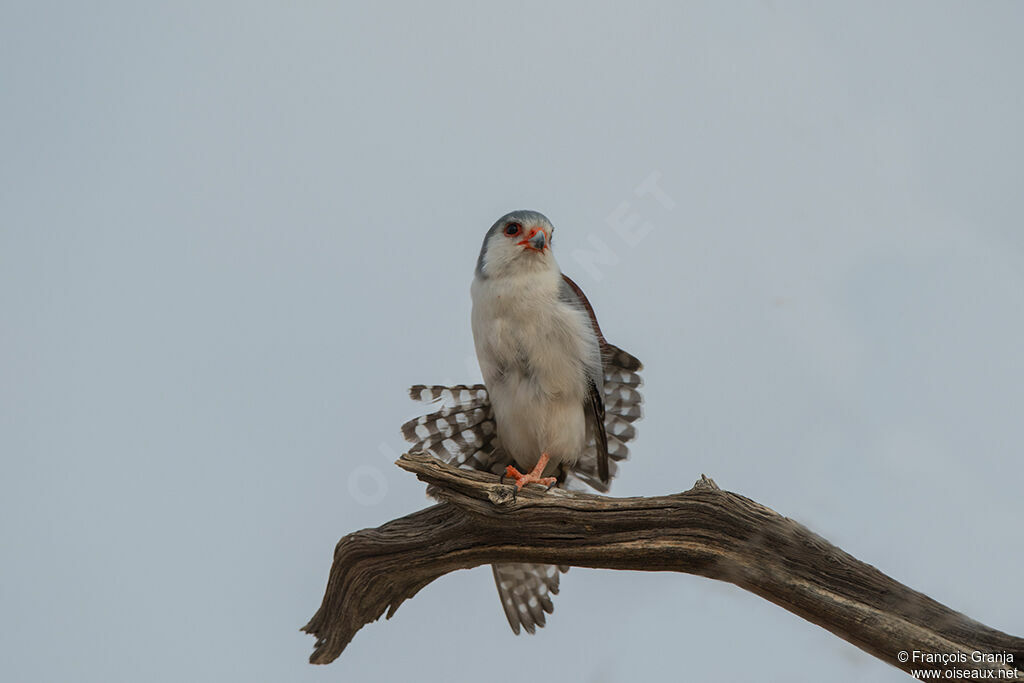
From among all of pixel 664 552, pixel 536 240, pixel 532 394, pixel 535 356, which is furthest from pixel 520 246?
pixel 664 552

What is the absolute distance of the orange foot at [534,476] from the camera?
11.3 ft

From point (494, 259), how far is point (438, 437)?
2.87 feet

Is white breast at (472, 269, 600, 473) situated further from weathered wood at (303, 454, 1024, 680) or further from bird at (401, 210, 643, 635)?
weathered wood at (303, 454, 1024, 680)

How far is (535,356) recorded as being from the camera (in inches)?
141

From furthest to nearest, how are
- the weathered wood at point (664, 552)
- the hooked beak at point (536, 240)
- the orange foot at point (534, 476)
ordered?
the hooked beak at point (536, 240) → the orange foot at point (534, 476) → the weathered wood at point (664, 552)

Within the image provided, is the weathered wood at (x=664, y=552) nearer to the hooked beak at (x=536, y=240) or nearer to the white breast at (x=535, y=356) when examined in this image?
the white breast at (x=535, y=356)

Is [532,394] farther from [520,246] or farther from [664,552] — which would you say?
[664,552]

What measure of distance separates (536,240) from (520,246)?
76mm

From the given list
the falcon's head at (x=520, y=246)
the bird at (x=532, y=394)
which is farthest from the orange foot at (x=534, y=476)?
the falcon's head at (x=520, y=246)

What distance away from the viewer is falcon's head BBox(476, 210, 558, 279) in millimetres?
3621

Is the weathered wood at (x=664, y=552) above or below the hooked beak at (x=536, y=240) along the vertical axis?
below

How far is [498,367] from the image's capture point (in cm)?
368

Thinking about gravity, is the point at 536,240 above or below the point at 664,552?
above

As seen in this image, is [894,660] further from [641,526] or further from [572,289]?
[572,289]
